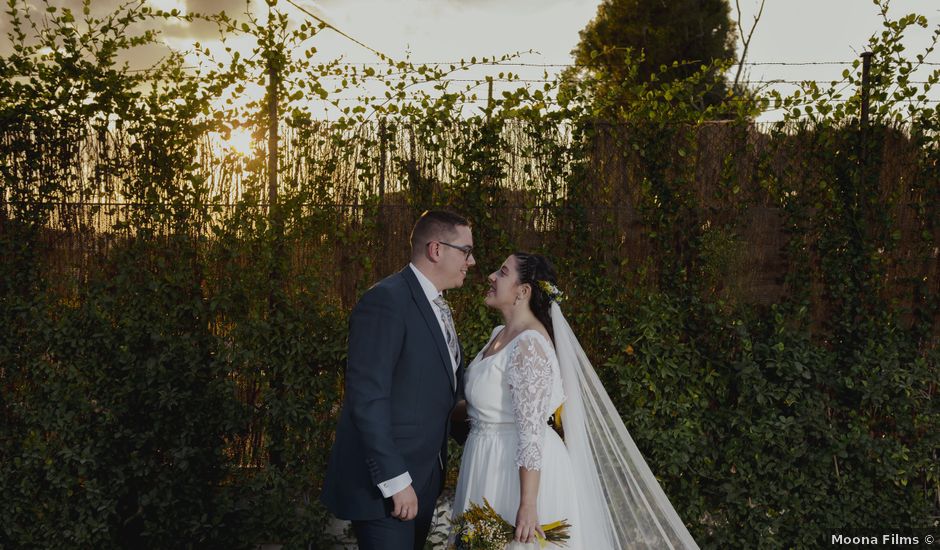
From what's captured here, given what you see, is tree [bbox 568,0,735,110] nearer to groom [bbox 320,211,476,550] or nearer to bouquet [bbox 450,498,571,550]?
groom [bbox 320,211,476,550]

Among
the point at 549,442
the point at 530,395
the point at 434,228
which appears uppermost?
the point at 434,228

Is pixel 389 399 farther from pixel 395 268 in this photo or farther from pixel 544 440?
pixel 395 268

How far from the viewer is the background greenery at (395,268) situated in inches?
176

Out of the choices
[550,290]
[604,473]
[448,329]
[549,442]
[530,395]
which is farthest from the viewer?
[604,473]

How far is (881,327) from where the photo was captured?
15.2ft

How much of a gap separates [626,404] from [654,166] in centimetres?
139

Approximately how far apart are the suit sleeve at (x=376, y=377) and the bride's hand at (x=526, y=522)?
19.8 inches

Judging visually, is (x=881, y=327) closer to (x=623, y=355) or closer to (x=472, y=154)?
(x=623, y=355)

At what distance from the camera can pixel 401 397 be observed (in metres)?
2.84

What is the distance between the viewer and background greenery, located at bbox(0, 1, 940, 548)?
447cm

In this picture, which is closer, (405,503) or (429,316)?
(405,503)

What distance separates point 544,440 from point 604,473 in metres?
0.56

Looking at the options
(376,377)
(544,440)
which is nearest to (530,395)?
(544,440)

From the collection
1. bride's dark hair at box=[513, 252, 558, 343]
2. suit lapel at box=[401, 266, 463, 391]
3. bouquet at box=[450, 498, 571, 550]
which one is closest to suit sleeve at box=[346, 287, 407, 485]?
suit lapel at box=[401, 266, 463, 391]
